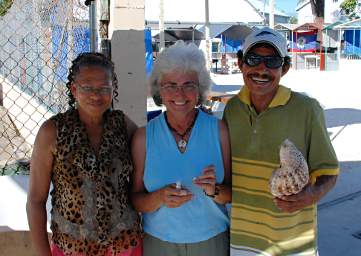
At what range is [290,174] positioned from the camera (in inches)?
69.4

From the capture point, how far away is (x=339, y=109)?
479 inches

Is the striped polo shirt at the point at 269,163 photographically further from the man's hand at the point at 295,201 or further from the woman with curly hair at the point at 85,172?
the woman with curly hair at the point at 85,172

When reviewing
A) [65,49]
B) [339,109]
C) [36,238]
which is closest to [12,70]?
[65,49]

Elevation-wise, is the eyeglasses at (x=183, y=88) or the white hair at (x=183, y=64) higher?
the white hair at (x=183, y=64)

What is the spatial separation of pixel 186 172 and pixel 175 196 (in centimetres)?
17

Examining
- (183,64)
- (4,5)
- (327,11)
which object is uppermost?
(327,11)

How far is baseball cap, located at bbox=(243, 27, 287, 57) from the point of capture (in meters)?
1.96

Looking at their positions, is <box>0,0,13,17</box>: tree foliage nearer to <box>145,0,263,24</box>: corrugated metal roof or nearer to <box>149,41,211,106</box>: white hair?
<box>149,41,211,106</box>: white hair

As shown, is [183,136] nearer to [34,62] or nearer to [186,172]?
[186,172]

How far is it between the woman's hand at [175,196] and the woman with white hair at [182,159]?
71 mm

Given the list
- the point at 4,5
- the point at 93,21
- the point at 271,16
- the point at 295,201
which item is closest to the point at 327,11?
the point at 271,16

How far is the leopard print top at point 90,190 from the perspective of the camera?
1.99 meters

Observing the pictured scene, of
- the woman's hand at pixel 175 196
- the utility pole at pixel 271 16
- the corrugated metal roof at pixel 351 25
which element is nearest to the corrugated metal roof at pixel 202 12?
the corrugated metal roof at pixel 351 25

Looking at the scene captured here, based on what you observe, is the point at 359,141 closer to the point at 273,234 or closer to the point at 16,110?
the point at 16,110
